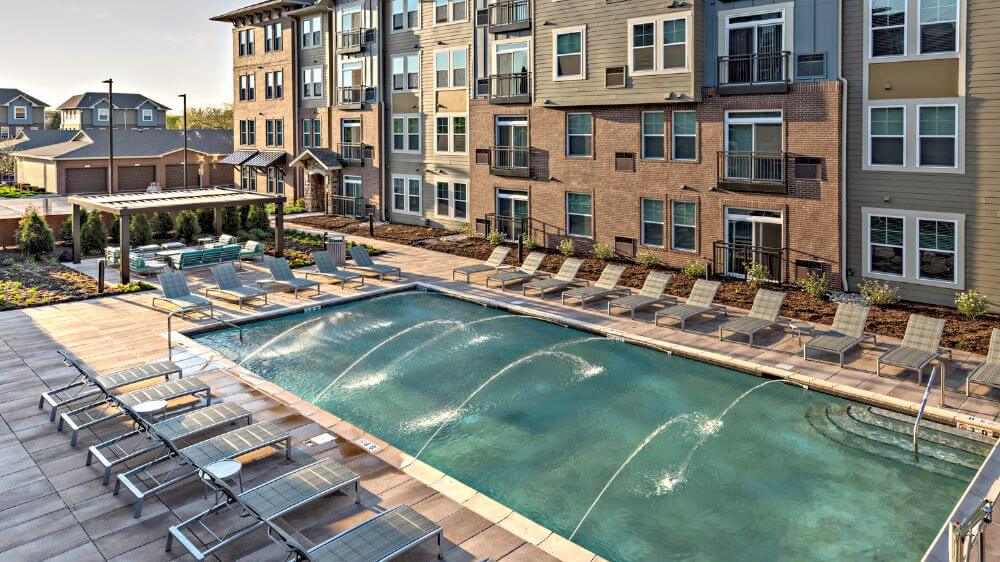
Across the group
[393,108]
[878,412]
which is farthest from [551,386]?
[393,108]

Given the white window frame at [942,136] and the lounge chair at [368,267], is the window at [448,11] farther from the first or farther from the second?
the white window frame at [942,136]

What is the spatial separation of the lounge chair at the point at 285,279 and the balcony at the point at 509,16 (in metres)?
13.9

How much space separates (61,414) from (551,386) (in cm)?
885

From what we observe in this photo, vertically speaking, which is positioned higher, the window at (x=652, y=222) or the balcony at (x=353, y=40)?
the balcony at (x=353, y=40)

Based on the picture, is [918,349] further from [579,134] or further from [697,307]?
[579,134]

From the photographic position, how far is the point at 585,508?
10406 mm

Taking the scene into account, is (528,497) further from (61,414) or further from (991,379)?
(991,379)

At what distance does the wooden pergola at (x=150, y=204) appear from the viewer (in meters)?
23.6

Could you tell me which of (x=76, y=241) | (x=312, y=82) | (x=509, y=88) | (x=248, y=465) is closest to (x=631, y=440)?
(x=248, y=465)

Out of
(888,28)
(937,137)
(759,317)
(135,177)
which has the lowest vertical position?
(759,317)

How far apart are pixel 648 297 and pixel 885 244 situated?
22.8ft

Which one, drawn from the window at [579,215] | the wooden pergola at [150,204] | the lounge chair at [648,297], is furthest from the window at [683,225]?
the wooden pergola at [150,204]

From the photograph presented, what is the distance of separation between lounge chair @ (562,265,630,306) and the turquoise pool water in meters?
2.11

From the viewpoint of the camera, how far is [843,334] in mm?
17016
